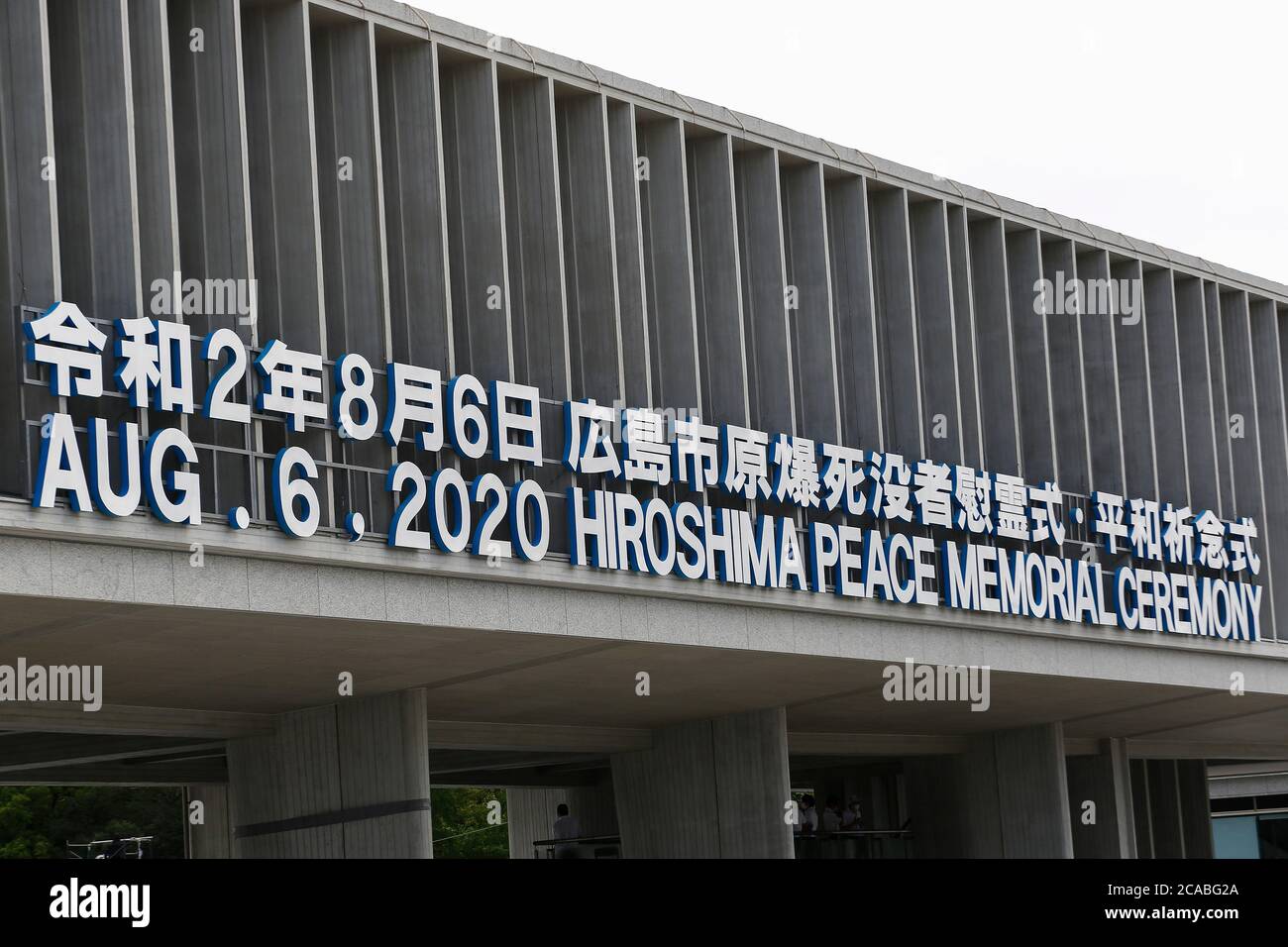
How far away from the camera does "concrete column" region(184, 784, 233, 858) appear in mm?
33344

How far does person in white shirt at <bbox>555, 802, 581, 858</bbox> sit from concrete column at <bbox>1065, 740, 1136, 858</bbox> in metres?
9.28

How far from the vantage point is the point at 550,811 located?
38.8m

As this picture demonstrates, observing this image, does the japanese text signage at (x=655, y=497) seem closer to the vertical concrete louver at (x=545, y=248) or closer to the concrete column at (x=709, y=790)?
the vertical concrete louver at (x=545, y=248)

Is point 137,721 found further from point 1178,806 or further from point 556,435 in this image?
point 1178,806

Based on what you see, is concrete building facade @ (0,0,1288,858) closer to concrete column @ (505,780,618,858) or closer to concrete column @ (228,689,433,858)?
concrete column @ (228,689,433,858)

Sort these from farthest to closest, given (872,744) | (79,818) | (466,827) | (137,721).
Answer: (466,827) → (79,818) → (872,744) → (137,721)

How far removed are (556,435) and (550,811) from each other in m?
19.2

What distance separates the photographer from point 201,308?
18188 millimetres

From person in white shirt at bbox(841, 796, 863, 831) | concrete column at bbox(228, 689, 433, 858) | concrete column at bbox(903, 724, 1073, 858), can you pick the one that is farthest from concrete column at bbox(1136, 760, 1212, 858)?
concrete column at bbox(228, 689, 433, 858)

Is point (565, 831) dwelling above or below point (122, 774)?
below

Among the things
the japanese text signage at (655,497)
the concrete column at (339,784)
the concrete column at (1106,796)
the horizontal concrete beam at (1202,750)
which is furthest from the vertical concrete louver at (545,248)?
the horizontal concrete beam at (1202,750)

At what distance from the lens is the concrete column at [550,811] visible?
36.1m

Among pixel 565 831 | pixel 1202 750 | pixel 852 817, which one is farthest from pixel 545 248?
pixel 1202 750

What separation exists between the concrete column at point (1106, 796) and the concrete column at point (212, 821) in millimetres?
15392
